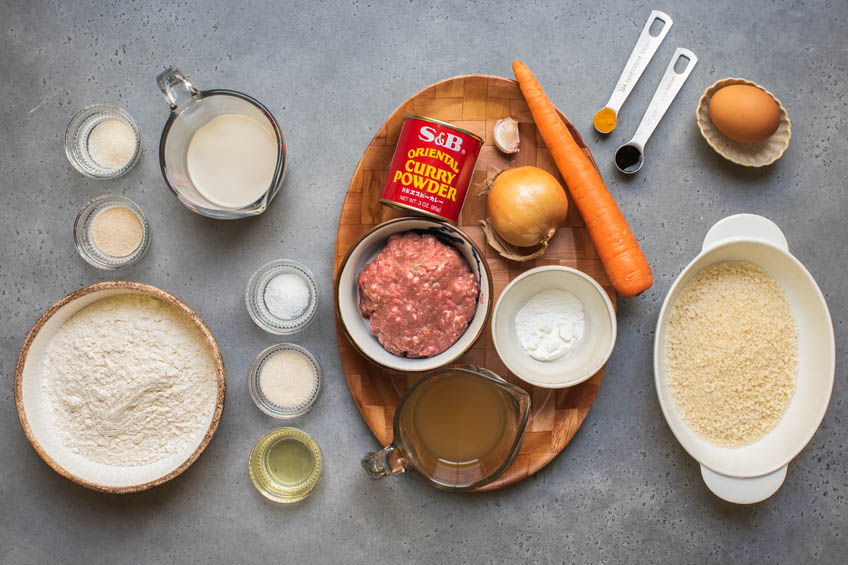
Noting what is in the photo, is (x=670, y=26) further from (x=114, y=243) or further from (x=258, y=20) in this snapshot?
(x=114, y=243)

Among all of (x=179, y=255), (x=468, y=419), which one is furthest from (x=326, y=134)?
(x=468, y=419)

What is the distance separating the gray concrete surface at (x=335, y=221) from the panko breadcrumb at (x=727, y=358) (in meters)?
0.11

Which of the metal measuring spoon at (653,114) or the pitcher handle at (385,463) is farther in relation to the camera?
the metal measuring spoon at (653,114)

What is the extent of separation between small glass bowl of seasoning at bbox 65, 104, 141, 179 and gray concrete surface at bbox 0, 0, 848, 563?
5cm

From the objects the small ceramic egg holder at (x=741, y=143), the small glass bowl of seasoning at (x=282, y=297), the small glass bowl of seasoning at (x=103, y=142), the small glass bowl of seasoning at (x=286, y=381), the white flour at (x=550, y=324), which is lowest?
the small glass bowl of seasoning at (x=286, y=381)

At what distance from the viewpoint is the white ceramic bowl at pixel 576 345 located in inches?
61.3

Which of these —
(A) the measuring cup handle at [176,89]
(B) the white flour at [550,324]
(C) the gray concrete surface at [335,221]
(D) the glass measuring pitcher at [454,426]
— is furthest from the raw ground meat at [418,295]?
(A) the measuring cup handle at [176,89]

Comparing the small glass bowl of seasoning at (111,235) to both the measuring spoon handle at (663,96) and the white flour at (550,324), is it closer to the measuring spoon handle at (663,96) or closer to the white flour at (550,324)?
the white flour at (550,324)

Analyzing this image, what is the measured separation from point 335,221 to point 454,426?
0.74 meters

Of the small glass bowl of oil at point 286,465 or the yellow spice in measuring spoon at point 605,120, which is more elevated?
the yellow spice in measuring spoon at point 605,120

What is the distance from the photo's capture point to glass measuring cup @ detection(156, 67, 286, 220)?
1.60m

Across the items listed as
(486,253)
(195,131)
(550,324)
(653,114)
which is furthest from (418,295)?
(653,114)

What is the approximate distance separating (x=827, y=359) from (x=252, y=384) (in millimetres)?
1709

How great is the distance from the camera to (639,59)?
177 cm
